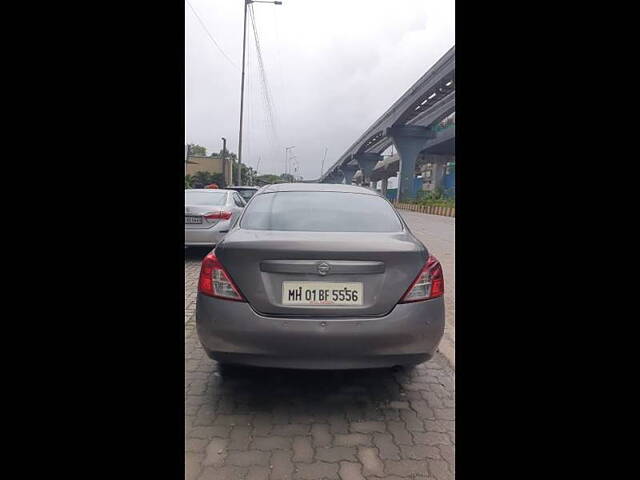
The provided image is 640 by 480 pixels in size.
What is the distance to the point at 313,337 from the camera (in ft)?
6.69

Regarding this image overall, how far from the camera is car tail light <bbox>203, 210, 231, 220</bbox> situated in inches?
274

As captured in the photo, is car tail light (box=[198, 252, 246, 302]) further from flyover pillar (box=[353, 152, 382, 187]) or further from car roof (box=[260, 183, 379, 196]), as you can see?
flyover pillar (box=[353, 152, 382, 187])

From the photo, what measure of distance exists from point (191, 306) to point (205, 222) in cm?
276

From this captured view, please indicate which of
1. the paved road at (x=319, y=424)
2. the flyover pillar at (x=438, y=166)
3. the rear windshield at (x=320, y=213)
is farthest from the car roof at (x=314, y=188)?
the flyover pillar at (x=438, y=166)

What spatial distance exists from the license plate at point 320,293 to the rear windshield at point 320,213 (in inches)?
17.8

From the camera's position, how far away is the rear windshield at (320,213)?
2535 millimetres

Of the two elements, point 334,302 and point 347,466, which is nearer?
point 347,466

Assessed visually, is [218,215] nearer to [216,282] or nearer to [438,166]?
[216,282]

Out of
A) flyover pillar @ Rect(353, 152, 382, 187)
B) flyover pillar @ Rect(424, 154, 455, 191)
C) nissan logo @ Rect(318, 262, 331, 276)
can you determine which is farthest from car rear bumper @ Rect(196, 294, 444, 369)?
flyover pillar @ Rect(353, 152, 382, 187)

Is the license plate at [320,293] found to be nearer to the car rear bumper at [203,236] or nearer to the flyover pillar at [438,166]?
the car rear bumper at [203,236]

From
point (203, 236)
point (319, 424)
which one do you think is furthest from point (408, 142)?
point (319, 424)
